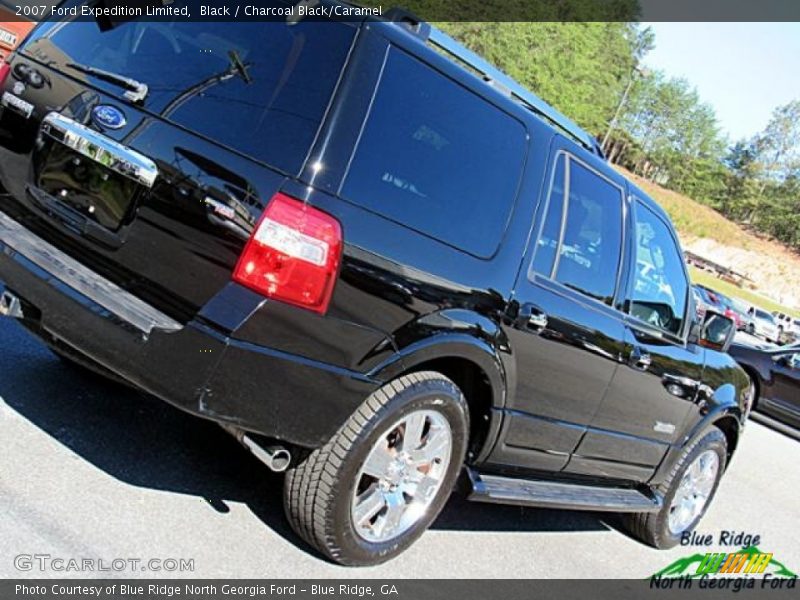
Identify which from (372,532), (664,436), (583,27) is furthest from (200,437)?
(583,27)

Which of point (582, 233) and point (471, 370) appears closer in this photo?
point (471, 370)

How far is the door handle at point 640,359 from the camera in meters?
4.34

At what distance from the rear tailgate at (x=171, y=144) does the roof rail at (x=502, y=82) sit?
2.08ft

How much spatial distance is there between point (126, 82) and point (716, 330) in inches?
153

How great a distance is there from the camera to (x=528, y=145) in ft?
12.0

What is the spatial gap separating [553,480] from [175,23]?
286cm

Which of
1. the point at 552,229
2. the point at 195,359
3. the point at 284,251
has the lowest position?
the point at 195,359

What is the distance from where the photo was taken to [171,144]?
294 cm

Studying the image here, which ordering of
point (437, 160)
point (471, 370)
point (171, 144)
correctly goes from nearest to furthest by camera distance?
1. point (171, 144)
2. point (437, 160)
3. point (471, 370)

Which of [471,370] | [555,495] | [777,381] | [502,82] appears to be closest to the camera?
[471,370]

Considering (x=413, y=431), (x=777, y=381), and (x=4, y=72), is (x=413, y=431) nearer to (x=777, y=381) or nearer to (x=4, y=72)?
(x=4, y=72)

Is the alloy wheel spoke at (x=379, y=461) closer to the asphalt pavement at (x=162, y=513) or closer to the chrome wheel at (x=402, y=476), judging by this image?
the chrome wheel at (x=402, y=476)

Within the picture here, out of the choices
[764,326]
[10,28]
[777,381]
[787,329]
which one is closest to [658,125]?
[787,329]

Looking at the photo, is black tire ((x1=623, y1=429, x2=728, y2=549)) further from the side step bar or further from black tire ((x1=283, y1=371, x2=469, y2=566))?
black tire ((x1=283, y1=371, x2=469, y2=566))
